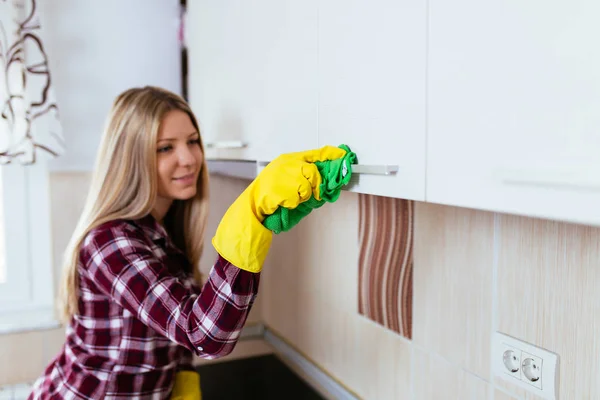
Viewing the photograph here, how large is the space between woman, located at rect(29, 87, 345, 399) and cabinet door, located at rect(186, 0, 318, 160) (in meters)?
0.12

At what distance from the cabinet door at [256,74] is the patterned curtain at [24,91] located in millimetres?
400

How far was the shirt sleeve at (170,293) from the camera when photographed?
2.91 feet

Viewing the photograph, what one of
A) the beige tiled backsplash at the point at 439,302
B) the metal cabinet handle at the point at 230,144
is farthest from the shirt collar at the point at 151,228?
the beige tiled backsplash at the point at 439,302

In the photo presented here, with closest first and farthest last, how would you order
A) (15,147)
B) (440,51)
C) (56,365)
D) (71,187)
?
(440,51), (56,365), (15,147), (71,187)

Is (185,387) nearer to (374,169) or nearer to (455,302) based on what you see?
(455,302)

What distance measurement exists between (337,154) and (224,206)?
3.50 feet

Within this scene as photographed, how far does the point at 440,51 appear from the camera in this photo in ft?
2.15

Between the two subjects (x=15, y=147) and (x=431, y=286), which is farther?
(x=15, y=147)

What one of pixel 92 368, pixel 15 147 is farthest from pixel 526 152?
pixel 15 147

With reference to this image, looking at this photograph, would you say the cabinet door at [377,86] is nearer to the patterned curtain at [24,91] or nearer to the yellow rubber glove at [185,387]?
the yellow rubber glove at [185,387]

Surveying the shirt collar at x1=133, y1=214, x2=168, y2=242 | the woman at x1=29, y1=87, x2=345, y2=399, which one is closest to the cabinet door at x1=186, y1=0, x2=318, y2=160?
the woman at x1=29, y1=87, x2=345, y2=399

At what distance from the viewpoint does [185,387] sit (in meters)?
1.32

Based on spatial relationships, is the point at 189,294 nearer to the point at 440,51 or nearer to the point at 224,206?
the point at 440,51

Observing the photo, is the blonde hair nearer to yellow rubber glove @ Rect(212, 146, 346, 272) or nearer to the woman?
the woman
